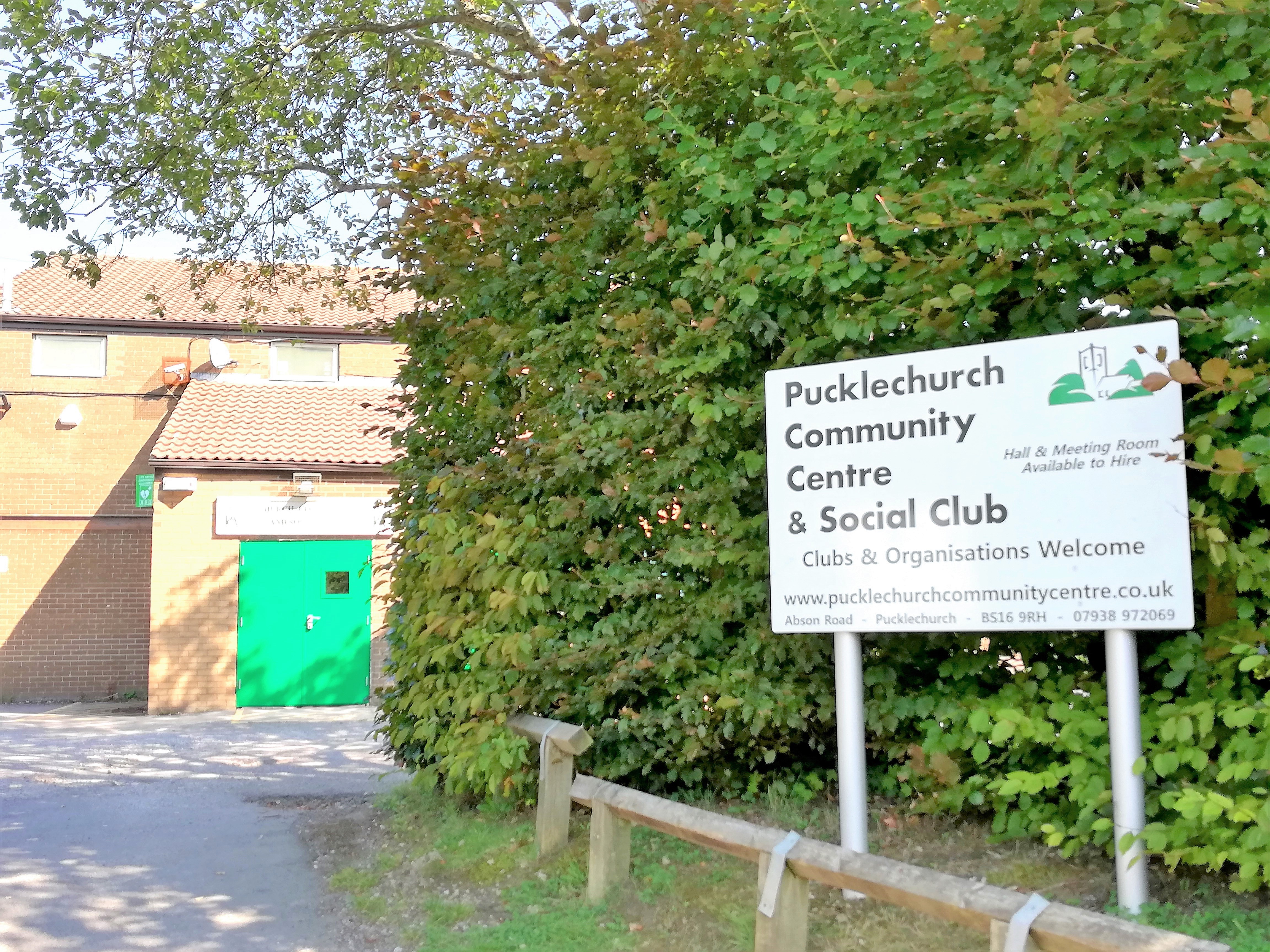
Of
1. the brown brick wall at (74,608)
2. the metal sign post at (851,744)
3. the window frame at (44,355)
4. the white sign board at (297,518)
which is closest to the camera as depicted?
the metal sign post at (851,744)

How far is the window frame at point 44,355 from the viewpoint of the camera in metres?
21.7

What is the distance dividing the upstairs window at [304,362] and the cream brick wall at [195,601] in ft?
11.6

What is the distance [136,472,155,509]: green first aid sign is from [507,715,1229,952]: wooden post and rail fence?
17.3 m

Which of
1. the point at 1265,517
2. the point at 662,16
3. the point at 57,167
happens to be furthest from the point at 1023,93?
the point at 57,167

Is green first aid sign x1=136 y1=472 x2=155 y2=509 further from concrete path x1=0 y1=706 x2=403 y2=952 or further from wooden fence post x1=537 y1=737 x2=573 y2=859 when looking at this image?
wooden fence post x1=537 y1=737 x2=573 y2=859

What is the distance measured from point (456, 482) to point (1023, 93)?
3.66 m

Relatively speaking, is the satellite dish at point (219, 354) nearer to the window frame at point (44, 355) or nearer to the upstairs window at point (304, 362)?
the upstairs window at point (304, 362)

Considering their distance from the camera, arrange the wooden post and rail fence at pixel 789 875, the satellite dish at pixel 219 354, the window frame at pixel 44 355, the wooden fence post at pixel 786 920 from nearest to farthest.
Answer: the wooden post and rail fence at pixel 789 875 < the wooden fence post at pixel 786 920 < the satellite dish at pixel 219 354 < the window frame at pixel 44 355

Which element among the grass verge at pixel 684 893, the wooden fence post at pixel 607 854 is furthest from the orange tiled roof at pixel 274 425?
the wooden fence post at pixel 607 854

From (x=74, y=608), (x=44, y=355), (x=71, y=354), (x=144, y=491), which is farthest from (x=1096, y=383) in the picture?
(x=44, y=355)

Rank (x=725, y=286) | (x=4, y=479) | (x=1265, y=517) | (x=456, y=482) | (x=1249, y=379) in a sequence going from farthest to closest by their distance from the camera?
(x=4, y=479) < (x=456, y=482) < (x=725, y=286) < (x=1265, y=517) < (x=1249, y=379)

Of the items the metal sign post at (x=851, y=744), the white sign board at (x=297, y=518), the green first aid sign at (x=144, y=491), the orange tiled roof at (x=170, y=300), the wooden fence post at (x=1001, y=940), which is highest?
the orange tiled roof at (x=170, y=300)

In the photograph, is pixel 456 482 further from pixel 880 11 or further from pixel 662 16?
pixel 880 11

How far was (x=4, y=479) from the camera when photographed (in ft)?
69.7
